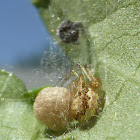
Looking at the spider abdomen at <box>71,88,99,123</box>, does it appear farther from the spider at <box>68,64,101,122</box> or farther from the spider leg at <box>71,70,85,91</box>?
the spider leg at <box>71,70,85,91</box>

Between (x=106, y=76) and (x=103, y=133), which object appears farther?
(x=106, y=76)

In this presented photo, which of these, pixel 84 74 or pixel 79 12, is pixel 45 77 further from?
pixel 79 12

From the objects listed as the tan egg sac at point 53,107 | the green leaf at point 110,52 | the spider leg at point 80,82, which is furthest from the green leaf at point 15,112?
the spider leg at point 80,82

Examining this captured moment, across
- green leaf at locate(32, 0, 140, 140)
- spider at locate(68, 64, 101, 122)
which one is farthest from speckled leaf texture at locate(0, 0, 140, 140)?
spider at locate(68, 64, 101, 122)

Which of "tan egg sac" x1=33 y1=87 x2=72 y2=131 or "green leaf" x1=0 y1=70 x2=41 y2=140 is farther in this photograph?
"green leaf" x1=0 y1=70 x2=41 y2=140

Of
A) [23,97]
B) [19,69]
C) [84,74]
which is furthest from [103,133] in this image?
[19,69]

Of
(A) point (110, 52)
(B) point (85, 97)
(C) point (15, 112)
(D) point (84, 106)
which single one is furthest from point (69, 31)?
(C) point (15, 112)
